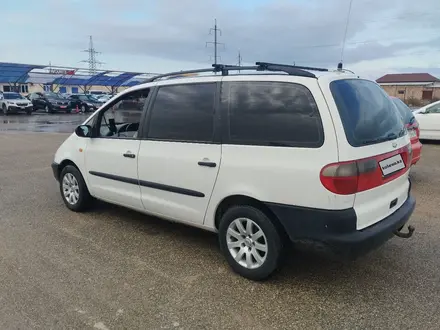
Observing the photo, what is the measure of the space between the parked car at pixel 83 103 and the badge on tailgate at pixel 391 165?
3294cm

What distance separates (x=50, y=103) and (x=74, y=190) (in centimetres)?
2924

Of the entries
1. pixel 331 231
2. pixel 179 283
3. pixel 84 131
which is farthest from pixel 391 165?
pixel 84 131

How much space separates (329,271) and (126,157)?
2.43 metres

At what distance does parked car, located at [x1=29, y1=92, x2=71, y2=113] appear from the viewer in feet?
104

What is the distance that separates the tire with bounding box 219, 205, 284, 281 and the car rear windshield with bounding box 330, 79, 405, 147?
3.17ft

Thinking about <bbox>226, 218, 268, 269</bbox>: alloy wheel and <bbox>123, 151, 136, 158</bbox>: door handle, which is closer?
<bbox>226, 218, 268, 269</bbox>: alloy wheel

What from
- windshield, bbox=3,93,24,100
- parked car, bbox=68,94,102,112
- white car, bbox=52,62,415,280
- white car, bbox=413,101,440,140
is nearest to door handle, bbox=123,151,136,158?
white car, bbox=52,62,415,280

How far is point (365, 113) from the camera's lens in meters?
3.24

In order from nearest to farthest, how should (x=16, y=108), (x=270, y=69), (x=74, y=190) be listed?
(x=270, y=69) < (x=74, y=190) < (x=16, y=108)

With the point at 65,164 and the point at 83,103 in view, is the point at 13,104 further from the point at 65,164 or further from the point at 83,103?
the point at 65,164

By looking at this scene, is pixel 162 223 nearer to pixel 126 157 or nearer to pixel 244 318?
pixel 126 157

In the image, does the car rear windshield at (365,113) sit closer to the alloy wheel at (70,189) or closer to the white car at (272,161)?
the white car at (272,161)

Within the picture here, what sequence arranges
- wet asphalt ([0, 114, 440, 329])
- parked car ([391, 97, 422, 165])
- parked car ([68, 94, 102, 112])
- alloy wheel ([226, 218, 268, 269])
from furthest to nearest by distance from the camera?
parked car ([68, 94, 102, 112]) < parked car ([391, 97, 422, 165]) < alloy wheel ([226, 218, 268, 269]) < wet asphalt ([0, 114, 440, 329])

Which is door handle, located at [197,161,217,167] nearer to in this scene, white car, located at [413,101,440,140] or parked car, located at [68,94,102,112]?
white car, located at [413,101,440,140]
